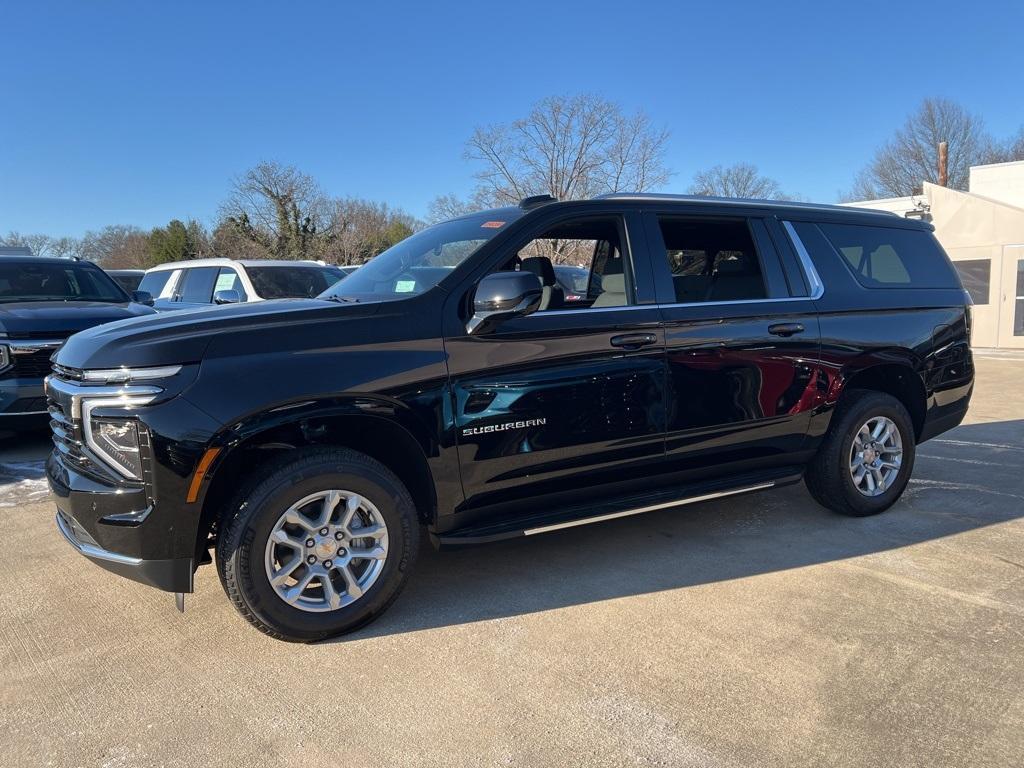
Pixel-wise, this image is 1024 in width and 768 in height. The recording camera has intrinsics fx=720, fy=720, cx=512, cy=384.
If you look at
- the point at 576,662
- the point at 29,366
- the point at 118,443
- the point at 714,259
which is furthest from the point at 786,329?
the point at 29,366

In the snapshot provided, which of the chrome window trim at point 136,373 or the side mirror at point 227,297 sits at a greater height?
the side mirror at point 227,297

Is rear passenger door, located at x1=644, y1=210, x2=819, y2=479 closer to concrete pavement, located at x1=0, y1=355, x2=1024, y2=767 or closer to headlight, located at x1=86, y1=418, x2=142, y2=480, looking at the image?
concrete pavement, located at x1=0, y1=355, x2=1024, y2=767

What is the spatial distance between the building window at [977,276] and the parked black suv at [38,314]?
16485 mm

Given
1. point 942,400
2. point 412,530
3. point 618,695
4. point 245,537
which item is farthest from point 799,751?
point 942,400

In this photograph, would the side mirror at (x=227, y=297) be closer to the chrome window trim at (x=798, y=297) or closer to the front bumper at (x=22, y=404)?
the front bumper at (x=22, y=404)

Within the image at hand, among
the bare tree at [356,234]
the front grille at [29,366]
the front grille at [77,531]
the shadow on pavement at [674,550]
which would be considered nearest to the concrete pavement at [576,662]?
the shadow on pavement at [674,550]

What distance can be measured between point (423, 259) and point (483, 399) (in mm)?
1017

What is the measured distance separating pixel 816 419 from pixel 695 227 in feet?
4.54

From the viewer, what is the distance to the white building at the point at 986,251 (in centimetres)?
1540

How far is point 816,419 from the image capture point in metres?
4.39

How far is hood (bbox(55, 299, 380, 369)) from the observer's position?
2.82 metres

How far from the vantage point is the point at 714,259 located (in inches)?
178

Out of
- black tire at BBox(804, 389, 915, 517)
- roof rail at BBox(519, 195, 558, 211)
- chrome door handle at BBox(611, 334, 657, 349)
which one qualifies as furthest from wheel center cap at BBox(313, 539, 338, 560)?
black tire at BBox(804, 389, 915, 517)

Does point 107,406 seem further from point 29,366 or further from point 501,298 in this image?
point 29,366
